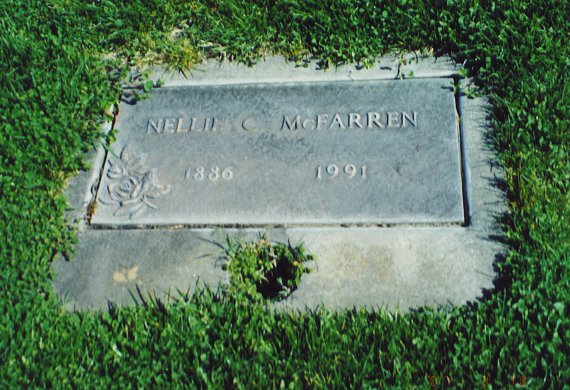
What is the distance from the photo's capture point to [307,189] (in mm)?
3146

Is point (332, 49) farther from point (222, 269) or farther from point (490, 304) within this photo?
point (490, 304)

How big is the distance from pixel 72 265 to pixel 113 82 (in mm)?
1104

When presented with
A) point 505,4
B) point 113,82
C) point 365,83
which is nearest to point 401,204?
point 365,83

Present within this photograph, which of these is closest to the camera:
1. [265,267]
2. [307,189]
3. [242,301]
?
[242,301]

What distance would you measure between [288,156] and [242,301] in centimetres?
77

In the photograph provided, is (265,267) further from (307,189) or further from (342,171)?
(342,171)

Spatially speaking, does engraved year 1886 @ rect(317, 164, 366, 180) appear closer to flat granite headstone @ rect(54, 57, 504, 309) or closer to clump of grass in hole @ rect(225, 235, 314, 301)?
flat granite headstone @ rect(54, 57, 504, 309)

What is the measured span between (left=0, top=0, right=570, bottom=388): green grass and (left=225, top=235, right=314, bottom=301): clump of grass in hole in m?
0.11

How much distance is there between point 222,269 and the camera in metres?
2.98

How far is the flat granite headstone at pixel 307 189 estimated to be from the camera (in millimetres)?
2926

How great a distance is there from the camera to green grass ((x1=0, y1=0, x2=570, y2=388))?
8.64 ft

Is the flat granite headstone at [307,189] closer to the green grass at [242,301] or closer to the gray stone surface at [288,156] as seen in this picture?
the gray stone surface at [288,156]

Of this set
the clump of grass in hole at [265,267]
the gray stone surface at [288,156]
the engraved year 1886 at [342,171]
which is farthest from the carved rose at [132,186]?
the engraved year 1886 at [342,171]

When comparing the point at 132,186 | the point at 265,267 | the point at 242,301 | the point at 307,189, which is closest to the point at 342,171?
the point at 307,189
